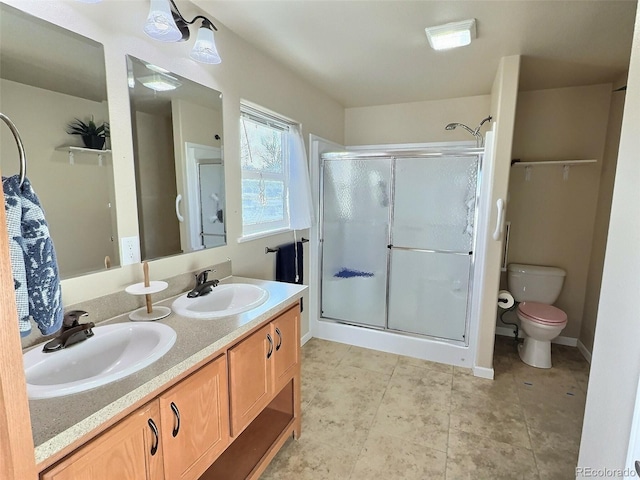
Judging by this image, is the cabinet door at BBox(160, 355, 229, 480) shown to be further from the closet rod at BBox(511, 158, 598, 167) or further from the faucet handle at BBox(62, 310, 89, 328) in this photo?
the closet rod at BBox(511, 158, 598, 167)

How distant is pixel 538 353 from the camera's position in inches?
108

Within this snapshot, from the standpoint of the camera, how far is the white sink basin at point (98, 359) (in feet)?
2.91

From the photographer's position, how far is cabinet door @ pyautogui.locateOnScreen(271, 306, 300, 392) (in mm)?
1619

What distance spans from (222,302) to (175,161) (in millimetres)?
770

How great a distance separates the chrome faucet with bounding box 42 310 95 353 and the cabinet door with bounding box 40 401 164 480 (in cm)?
38

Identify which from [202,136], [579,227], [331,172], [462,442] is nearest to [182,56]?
[202,136]

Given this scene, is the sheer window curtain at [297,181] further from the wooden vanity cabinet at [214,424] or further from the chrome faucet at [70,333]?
the chrome faucet at [70,333]

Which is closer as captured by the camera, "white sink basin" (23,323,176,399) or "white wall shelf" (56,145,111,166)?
"white sink basin" (23,323,176,399)

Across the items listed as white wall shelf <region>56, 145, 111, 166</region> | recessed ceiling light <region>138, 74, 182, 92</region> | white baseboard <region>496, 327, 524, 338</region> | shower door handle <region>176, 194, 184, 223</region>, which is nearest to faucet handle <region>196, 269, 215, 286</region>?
shower door handle <region>176, 194, 184, 223</region>

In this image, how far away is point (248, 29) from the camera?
75.9 inches

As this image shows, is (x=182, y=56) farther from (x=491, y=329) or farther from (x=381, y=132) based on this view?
(x=491, y=329)

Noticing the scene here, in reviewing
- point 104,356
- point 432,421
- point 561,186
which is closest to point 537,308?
point 561,186

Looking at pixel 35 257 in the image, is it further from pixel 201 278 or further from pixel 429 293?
pixel 429 293

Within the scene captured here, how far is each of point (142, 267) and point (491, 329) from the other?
95.6 inches
